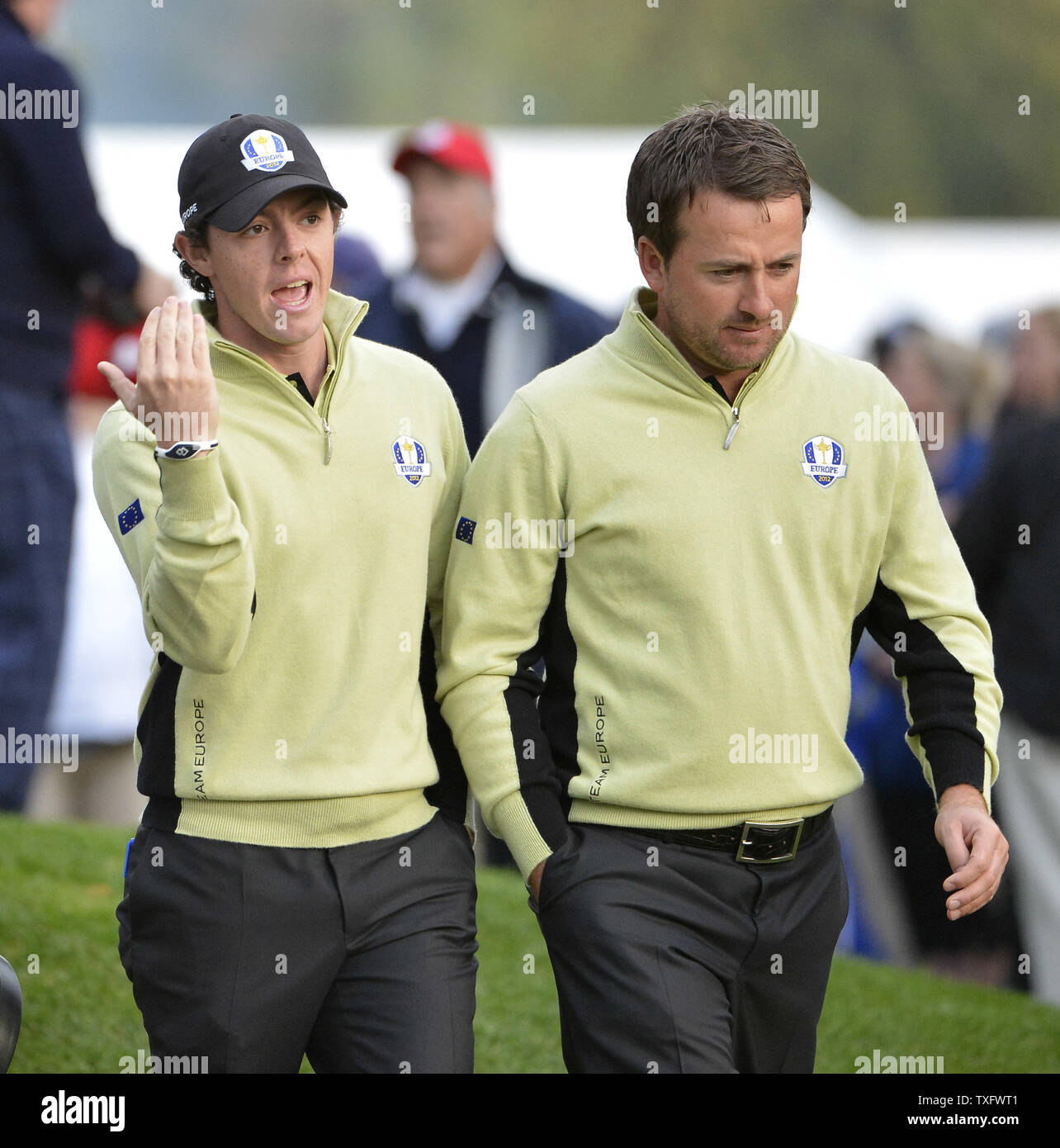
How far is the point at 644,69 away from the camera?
13109mm

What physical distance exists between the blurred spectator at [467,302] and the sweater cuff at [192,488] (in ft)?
11.4

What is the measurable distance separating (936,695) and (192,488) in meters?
1.37

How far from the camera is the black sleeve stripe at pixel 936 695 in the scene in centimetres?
299

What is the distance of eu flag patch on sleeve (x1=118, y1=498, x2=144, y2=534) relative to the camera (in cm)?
273

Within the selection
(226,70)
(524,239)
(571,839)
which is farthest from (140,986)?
(226,70)

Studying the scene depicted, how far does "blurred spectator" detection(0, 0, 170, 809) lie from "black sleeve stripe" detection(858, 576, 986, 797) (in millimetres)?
3147

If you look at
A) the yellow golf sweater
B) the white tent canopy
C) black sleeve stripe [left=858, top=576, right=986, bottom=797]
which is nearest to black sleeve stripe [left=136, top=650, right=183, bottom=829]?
the yellow golf sweater

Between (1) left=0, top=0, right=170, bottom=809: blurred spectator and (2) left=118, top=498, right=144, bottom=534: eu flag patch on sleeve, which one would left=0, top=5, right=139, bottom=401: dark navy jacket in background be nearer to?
(1) left=0, top=0, right=170, bottom=809: blurred spectator

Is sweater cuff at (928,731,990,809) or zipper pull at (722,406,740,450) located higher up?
zipper pull at (722,406,740,450)

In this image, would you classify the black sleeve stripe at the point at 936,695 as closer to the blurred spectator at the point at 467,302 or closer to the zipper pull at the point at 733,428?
the zipper pull at the point at 733,428

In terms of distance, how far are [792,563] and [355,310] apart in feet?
2.87

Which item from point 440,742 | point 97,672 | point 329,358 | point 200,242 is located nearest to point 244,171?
point 200,242

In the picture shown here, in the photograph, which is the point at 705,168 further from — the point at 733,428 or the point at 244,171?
the point at 244,171
